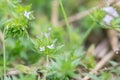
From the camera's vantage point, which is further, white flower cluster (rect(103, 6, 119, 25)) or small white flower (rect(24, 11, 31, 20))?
white flower cluster (rect(103, 6, 119, 25))

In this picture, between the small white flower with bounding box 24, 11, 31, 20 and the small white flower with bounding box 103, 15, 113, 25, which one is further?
the small white flower with bounding box 103, 15, 113, 25

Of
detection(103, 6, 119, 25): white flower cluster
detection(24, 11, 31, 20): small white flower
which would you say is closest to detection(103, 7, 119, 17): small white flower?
detection(103, 6, 119, 25): white flower cluster

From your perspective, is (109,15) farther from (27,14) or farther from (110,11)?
(27,14)

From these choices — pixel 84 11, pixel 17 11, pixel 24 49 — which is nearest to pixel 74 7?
pixel 84 11

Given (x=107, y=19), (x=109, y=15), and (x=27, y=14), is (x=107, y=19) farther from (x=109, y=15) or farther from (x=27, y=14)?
(x=27, y=14)

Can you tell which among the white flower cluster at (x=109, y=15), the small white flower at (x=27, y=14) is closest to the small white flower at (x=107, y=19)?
the white flower cluster at (x=109, y=15)

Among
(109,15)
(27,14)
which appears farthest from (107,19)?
(27,14)

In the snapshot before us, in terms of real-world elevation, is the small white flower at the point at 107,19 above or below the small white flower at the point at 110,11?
below

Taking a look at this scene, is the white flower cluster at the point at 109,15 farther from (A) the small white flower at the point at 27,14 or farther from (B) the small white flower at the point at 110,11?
(A) the small white flower at the point at 27,14

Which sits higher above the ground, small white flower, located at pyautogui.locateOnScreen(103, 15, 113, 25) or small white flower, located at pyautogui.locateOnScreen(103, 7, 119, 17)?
small white flower, located at pyautogui.locateOnScreen(103, 7, 119, 17)

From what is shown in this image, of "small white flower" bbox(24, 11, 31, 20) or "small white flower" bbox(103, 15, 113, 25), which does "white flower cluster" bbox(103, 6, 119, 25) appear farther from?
"small white flower" bbox(24, 11, 31, 20)

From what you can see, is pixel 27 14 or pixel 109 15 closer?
pixel 27 14
